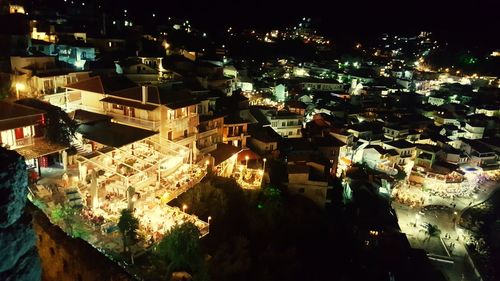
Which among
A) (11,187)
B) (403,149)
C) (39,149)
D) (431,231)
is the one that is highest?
(11,187)

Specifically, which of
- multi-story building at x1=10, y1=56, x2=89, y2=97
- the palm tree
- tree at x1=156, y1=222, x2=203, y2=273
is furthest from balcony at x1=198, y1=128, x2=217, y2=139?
the palm tree

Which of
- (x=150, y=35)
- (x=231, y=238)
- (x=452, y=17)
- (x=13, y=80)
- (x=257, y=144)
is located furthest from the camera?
(x=452, y=17)

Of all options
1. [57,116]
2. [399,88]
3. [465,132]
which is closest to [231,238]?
[57,116]

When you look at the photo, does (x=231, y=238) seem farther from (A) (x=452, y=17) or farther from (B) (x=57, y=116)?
(A) (x=452, y=17)

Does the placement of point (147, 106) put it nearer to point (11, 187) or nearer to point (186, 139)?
point (186, 139)

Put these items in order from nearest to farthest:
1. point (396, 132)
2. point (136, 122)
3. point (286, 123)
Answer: point (136, 122)
point (286, 123)
point (396, 132)

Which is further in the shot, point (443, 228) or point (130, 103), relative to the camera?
point (443, 228)

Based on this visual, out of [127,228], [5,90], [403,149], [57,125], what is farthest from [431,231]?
[5,90]
